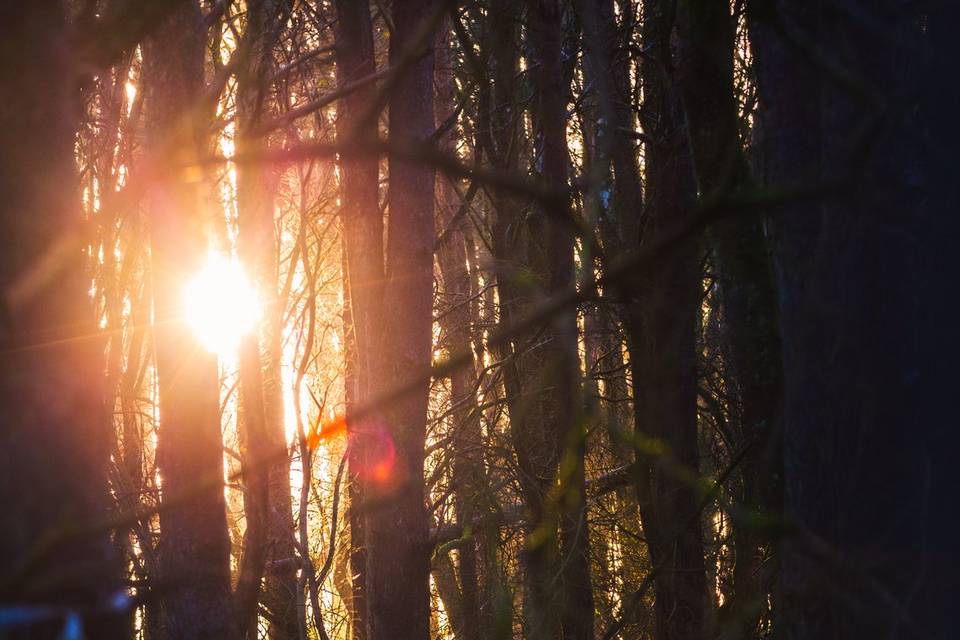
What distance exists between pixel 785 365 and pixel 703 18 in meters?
1.16

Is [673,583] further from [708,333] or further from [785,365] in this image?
[785,365]

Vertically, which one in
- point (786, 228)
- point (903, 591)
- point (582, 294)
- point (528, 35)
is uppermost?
point (528, 35)

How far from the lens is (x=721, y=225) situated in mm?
2725

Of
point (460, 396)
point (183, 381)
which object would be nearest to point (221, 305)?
point (183, 381)

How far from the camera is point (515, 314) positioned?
8.25m

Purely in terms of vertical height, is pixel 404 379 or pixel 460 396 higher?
pixel 460 396

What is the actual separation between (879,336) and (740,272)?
105cm

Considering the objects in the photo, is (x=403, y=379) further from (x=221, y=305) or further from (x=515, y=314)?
(x=221, y=305)

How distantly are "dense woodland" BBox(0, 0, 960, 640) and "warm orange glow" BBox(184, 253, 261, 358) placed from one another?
0.05 m

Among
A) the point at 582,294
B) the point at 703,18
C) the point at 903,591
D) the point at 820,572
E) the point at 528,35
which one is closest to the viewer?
the point at 582,294

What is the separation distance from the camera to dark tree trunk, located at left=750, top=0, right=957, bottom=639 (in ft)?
5.45

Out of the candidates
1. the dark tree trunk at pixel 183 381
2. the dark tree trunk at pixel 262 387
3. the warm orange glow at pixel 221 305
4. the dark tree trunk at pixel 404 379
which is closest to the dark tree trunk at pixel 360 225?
the dark tree trunk at pixel 404 379

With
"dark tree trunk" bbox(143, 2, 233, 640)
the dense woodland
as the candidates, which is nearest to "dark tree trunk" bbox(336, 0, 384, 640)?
the dense woodland

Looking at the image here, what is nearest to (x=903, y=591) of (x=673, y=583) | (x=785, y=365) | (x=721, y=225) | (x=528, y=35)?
(x=785, y=365)
